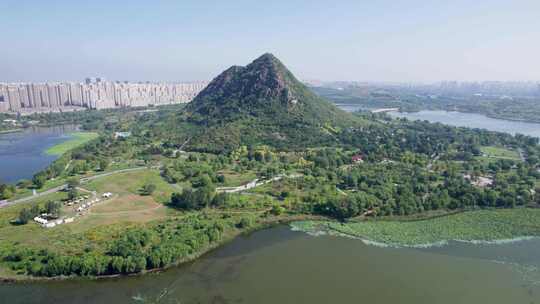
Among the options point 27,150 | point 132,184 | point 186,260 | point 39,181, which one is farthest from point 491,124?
point 27,150

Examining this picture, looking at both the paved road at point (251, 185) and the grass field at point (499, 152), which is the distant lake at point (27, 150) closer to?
the paved road at point (251, 185)

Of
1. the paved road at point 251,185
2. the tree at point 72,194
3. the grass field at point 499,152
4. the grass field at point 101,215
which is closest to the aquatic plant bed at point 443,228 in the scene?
the paved road at point 251,185

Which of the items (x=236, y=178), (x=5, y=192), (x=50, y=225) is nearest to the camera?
(x=50, y=225)

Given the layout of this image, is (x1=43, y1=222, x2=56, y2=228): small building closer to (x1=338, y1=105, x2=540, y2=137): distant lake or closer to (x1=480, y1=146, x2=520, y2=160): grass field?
(x1=480, y1=146, x2=520, y2=160): grass field

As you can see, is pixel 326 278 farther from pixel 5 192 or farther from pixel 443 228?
pixel 5 192

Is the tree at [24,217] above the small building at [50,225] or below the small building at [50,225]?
above

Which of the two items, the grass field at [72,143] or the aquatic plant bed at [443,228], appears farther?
the grass field at [72,143]

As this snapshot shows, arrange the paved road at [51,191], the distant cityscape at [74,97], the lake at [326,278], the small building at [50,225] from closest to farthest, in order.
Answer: the lake at [326,278]
the small building at [50,225]
the paved road at [51,191]
the distant cityscape at [74,97]

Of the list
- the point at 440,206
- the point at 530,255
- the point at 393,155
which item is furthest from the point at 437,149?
the point at 530,255
